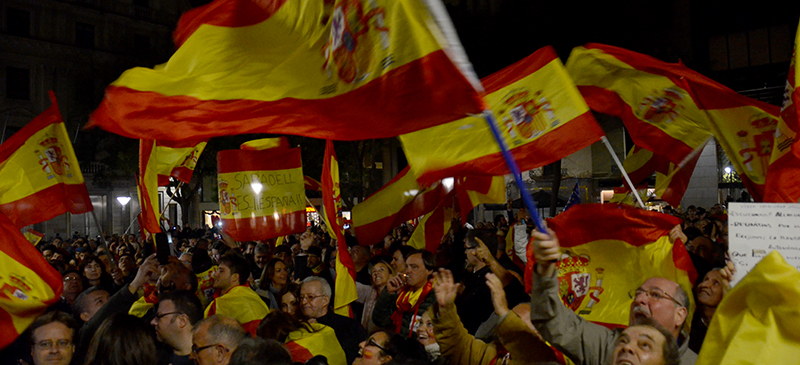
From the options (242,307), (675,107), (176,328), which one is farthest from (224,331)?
(675,107)

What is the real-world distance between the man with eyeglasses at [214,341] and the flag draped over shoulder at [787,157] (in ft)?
14.0

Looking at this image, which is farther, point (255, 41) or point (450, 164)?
point (450, 164)

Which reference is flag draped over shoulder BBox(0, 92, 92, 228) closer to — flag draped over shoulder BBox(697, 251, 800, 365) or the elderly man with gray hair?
the elderly man with gray hair

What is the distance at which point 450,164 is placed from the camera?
5328 millimetres

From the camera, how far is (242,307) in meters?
5.55

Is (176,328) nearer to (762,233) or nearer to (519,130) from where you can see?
(519,130)

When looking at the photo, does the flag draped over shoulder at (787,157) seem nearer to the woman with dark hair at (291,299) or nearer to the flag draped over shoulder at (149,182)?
the woman with dark hair at (291,299)

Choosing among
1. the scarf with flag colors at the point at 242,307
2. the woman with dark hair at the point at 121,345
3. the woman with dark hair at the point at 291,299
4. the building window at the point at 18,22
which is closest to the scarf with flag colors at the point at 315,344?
the woman with dark hair at the point at 291,299

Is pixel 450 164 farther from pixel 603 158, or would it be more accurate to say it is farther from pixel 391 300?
pixel 603 158

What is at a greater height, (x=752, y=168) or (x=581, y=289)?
(x=752, y=168)

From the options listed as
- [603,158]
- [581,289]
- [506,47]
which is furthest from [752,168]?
[603,158]

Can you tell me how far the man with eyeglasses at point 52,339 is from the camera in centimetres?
404

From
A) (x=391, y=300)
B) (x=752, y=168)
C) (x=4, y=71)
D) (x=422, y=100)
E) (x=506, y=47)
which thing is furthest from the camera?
(x=4, y=71)

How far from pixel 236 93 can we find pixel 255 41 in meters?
0.40
